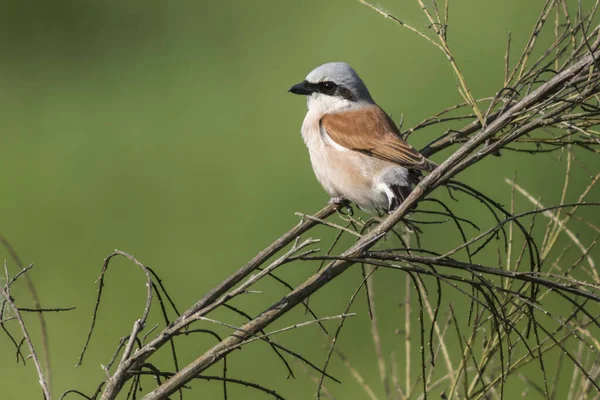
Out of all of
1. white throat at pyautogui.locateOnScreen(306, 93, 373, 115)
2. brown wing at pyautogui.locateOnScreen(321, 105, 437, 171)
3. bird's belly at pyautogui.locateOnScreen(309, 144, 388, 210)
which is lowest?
bird's belly at pyautogui.locateOnScreen(309, 144, 388, 210)

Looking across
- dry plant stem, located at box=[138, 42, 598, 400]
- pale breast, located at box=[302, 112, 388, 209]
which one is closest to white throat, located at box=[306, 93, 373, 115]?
pale breast, located at box=[302, 112, 388, 209]

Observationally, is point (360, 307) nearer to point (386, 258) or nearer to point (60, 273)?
point (60, 273)

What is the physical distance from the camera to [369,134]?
3223mm

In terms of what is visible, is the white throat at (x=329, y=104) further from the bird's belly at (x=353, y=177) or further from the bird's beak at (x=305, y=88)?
the bird's belly at (x=353, y=177)

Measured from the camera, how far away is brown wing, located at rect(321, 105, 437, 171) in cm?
303

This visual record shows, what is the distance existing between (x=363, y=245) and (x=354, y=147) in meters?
1.74

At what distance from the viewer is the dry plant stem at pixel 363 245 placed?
4.55 ft

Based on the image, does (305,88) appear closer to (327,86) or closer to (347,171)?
(327,86)

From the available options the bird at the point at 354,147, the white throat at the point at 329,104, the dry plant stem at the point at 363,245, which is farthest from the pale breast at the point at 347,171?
the dry plant stem at the point at 363,245

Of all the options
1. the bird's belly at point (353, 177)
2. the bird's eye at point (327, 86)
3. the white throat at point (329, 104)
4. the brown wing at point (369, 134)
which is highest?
the bird's eye at point (327, 86)

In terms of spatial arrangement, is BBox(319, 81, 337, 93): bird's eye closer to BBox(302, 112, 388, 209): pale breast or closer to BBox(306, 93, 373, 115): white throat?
Answer: BBox(306, 93, 373, 115): white throat

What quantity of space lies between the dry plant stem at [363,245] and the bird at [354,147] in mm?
1247

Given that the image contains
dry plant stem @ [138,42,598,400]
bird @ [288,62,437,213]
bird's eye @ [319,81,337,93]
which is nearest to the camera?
dry plant stem @ [138,42,598,400]

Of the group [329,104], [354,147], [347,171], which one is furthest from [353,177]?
[329,104]
